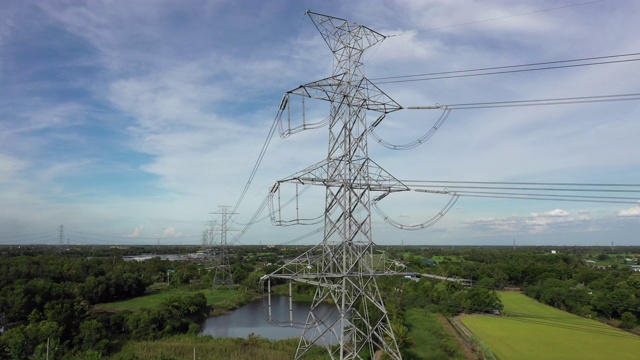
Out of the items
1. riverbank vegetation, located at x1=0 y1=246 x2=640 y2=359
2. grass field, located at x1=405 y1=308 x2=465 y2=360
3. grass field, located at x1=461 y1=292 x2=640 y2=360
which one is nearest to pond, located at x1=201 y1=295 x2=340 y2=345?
Result: riverbank vegetation, located at x1=0 y1=246 x2=640 y2=359

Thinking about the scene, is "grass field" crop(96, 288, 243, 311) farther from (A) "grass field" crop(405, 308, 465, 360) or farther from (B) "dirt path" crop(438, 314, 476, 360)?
(B) "dirt path" crop(438, 314, 476, 360)

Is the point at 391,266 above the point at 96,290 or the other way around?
above

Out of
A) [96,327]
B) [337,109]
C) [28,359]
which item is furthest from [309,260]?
[96,327]

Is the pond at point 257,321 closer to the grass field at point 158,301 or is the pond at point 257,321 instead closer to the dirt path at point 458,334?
the grass field at point 158,301

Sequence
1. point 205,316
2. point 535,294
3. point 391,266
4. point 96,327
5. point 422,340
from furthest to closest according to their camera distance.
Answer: point 535,294 < point 205,316 < point 422,340 < point 96,327 < point 391,266

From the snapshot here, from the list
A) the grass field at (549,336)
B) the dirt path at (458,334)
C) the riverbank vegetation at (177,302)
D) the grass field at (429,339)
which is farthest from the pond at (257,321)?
the grass field at (549,336)

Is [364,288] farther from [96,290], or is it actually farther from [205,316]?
[96,290]

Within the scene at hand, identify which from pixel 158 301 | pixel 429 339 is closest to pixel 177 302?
pixel 158 301
